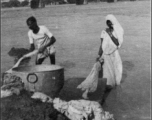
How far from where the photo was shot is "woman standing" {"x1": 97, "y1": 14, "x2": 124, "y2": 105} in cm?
499

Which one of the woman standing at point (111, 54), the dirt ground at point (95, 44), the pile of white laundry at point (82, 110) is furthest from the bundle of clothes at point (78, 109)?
the woman standing at point (111, 54)

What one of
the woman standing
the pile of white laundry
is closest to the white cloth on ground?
the pile of white laundry

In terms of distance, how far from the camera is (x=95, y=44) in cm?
945

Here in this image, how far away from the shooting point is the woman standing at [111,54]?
16.4ft

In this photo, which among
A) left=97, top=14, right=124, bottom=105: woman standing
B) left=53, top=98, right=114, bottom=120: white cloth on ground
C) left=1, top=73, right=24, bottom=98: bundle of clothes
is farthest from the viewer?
left=97, top=14, right=124, bottom=105: woman standing

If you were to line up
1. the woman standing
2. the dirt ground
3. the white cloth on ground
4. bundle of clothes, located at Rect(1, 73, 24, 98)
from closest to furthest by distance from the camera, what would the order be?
the white cloth on ground
bundle of clothes, located at Rect(1, 73, 24, 98)
the dirt ground
the woman standing

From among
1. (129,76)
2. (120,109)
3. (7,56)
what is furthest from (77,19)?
(120,109)

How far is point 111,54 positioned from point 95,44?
4437 mm

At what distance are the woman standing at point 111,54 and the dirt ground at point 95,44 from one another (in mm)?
258

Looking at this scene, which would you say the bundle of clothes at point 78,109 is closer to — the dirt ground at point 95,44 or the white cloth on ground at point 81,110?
the white cloth on ground at point 81,110

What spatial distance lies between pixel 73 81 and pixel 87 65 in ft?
6.83

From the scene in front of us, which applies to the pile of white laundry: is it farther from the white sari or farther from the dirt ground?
the white sari

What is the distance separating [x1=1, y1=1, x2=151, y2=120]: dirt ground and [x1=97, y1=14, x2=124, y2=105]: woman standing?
0.26m

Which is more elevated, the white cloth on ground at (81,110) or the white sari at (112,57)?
the white sari at (112,57)
